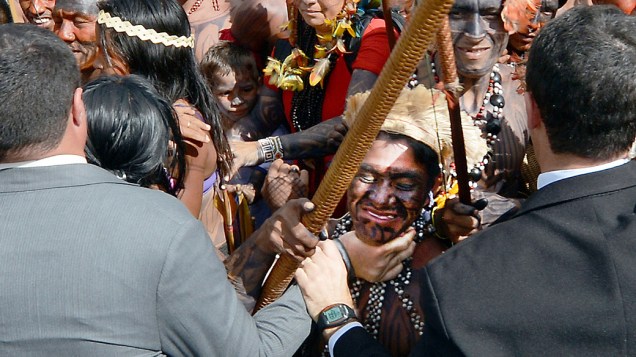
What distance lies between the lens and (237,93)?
4512 mm

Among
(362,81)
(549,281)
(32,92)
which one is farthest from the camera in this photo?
(362,81)

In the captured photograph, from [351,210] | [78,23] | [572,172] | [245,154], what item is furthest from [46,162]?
[78,23]

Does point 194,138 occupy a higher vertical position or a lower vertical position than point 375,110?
lower

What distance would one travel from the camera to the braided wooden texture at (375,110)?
1744mm

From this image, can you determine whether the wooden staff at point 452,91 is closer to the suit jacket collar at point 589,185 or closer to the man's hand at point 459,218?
the man's hand at point 459,218

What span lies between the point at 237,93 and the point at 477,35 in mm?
1883

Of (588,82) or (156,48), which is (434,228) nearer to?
(588,82)

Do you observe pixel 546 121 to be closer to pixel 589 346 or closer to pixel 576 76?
pixel 576 76

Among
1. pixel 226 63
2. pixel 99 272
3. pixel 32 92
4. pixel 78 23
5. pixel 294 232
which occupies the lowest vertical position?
pixel 226 63

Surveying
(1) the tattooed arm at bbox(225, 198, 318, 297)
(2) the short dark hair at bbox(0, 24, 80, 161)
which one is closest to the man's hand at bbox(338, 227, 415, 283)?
(1) the tattooed arm at bbox(225, 198, 318, 297)

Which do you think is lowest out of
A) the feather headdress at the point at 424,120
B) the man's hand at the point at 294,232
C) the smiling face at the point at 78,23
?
the smiling face at the point at 78,23

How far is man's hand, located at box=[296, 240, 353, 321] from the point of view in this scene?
7.28 feet

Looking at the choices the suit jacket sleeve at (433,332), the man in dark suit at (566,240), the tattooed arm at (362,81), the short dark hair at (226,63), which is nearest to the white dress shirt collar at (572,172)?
the man in dark suit at (566,240)

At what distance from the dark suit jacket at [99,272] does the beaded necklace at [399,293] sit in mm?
723
